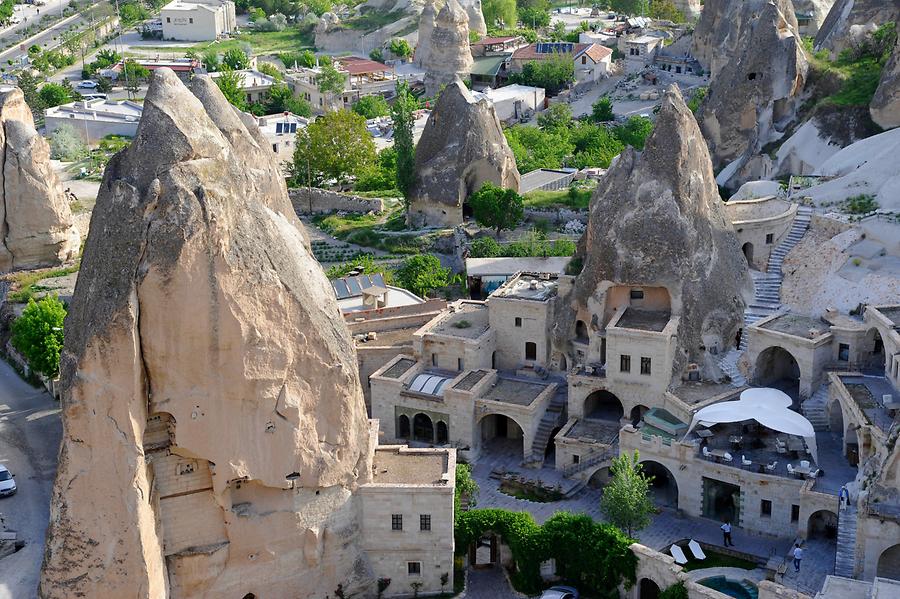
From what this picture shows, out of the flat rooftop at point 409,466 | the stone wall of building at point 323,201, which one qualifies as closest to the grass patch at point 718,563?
the flat rooftop at point 409,466

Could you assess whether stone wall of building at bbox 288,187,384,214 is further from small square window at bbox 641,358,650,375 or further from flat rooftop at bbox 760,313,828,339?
flat rooftop at bbox 760,313,828,339

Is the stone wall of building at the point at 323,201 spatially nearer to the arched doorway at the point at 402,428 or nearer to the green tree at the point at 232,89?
the green tree at the point at 232,89

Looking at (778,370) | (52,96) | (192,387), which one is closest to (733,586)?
(778,370)

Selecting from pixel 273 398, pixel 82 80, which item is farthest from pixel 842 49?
pixel 82 80

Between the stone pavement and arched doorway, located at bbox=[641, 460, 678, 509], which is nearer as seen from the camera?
the stone pavement

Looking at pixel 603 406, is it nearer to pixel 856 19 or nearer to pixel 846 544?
pixel 846 544

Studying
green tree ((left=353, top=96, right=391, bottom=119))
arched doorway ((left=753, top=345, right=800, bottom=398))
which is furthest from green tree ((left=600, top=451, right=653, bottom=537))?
green tree ((left=353, top=96, right=391, bottom=119))
